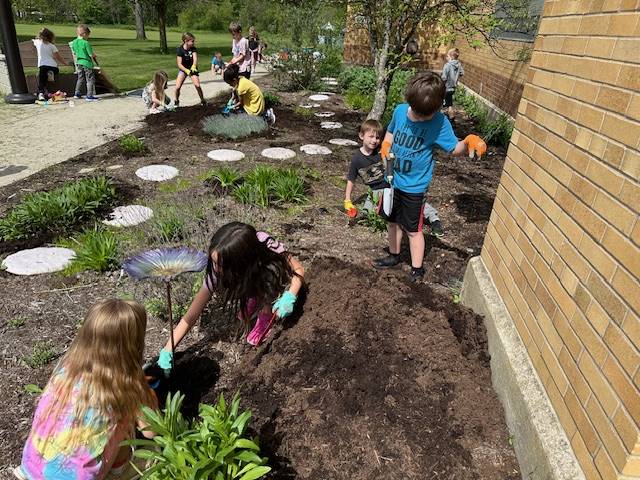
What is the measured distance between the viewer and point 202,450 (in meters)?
1.62

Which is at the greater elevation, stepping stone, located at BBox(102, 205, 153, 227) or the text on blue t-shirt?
the text on blue t-shirt

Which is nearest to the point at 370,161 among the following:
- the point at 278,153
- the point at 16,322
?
the point at 278,153

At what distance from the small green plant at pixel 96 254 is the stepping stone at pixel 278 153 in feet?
10.3

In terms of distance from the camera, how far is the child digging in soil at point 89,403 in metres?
1.72

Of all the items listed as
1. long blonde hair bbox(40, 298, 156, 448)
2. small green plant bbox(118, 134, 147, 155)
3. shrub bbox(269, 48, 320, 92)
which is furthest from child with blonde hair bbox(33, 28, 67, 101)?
long blonde hair bbox(40, 298, 156, 448)

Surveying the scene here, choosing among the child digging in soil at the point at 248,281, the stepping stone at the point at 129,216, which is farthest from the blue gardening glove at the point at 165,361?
the stepping stone at the point at 129,216

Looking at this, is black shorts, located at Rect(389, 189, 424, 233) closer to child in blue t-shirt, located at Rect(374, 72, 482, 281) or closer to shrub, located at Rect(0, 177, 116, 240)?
child in blue t-shirt, located at Rect(374, 72, 482, 281)

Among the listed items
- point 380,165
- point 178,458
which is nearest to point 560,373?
point 178,458

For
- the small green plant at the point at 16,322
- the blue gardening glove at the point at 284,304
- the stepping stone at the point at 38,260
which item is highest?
the blue gardening glove at the point at 284,304

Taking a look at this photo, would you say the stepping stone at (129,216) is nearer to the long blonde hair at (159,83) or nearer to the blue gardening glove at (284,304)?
the blue gardening glove at (284,304)

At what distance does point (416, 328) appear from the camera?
8.55ft

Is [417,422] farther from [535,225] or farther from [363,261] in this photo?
[363,261]

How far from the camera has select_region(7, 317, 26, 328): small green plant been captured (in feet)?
9.62

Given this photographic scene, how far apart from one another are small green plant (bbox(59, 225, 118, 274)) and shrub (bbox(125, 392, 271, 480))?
6.70ft
